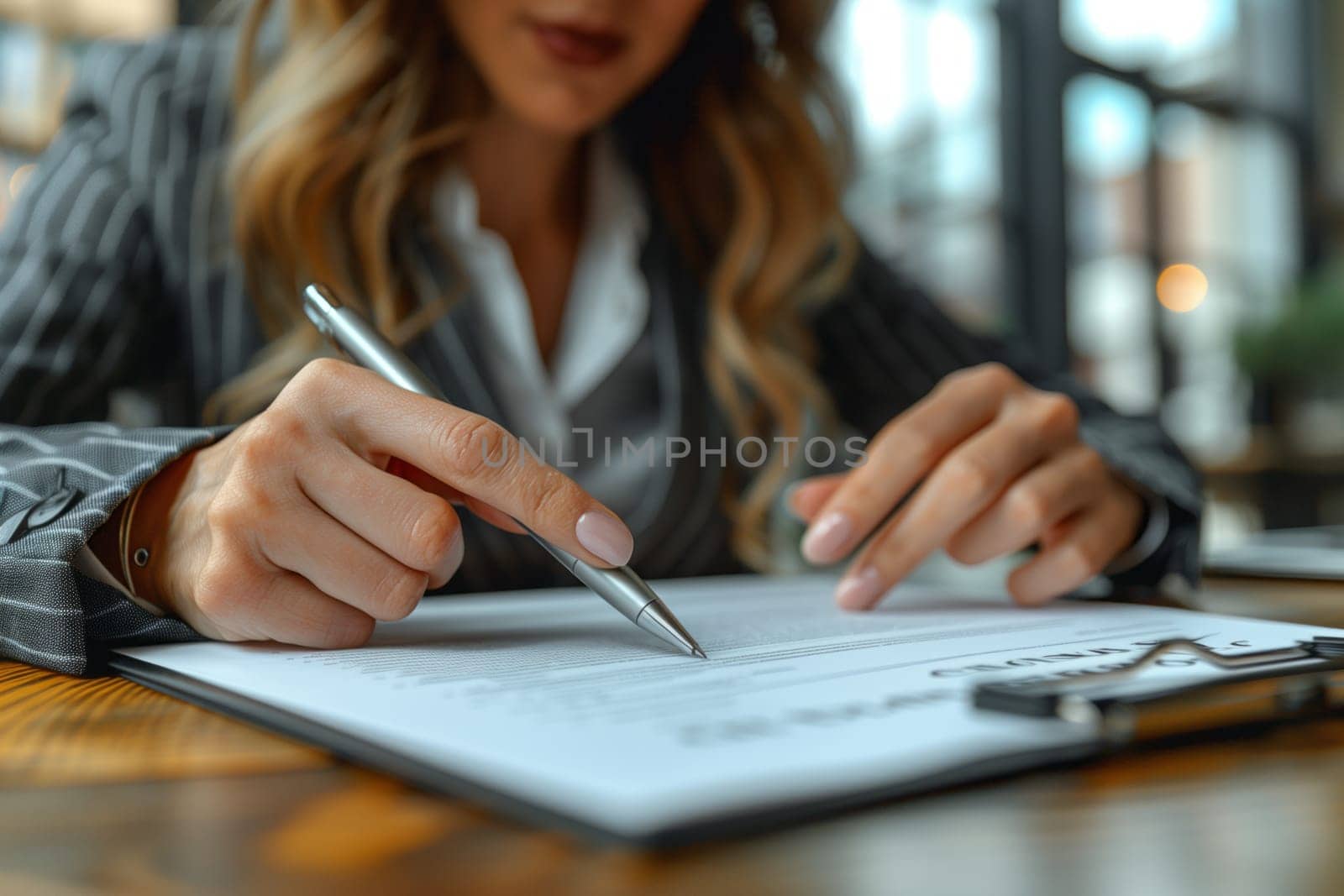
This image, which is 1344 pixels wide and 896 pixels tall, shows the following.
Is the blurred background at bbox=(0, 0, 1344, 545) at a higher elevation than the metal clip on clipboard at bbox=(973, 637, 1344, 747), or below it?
higher

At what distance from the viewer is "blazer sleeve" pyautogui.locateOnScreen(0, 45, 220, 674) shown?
0.40m

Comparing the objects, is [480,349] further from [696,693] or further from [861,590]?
[696,693]

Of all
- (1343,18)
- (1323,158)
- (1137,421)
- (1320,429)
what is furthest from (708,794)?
(1343,18)

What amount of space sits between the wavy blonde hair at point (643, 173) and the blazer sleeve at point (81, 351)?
0.26 ft

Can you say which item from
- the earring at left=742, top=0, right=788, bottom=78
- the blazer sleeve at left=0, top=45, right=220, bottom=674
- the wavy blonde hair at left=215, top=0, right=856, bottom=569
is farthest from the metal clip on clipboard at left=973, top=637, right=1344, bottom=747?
the earring at left=742, top=0, right=788, bottom=78

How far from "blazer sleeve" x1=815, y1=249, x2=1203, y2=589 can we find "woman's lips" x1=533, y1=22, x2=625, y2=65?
328mm

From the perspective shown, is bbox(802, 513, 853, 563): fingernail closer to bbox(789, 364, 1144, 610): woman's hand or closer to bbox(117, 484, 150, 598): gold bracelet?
bbox(789, 364, 1144, 610): woman's hand

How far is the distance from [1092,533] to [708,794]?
0.44m

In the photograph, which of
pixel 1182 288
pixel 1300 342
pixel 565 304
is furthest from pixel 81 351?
pixel 1182 288

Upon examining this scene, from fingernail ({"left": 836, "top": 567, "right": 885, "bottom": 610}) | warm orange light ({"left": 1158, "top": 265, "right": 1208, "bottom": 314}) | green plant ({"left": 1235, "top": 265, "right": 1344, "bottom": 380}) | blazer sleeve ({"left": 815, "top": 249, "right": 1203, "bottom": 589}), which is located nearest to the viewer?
fingernail ({"left": 836, "top": 567, "right": 885, "bottom": 610})

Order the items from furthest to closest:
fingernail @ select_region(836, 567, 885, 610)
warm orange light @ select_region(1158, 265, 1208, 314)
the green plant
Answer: warm orange light @ select_region(1158, 265, 1208, 314), the green plant, fingernail @ select_region(836, 567, 885, 610)

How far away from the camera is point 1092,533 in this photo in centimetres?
57

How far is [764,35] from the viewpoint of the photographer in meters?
1.05

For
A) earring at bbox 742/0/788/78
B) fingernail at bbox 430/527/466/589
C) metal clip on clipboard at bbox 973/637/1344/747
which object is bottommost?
metal clip on clipboard at bbox 973/637/1344/747
